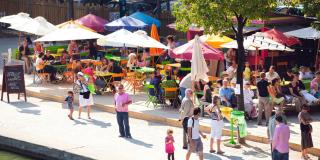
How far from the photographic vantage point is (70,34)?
25.5 m

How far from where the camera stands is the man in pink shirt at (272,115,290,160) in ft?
46.9

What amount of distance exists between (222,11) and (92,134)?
4830 millimetres

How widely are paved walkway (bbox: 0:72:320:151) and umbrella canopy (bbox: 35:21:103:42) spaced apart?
71.6 inches

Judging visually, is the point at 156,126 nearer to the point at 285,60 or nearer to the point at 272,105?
the point at 272,105

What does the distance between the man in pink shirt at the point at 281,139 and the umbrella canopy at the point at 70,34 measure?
12281mm

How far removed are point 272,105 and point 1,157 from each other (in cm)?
751

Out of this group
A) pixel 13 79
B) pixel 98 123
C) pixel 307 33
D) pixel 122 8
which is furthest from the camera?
pixel 122 8

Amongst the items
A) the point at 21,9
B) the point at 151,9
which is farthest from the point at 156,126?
the point at 21,9

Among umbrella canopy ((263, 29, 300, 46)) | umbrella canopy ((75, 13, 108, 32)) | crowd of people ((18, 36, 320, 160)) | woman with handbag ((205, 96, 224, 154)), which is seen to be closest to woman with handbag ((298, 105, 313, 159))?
crowd of people ((18, 36, 320, 160))

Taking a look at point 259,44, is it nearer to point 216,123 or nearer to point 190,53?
point 190,53

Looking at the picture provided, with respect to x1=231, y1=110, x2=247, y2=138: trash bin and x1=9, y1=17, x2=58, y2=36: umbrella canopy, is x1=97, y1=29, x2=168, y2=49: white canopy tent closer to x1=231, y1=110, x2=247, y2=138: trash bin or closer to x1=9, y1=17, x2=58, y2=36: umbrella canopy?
x1=9, y1=17, x2=58, y2=36: umbrella canopy

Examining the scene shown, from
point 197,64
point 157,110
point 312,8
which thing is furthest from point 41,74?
point 312,8

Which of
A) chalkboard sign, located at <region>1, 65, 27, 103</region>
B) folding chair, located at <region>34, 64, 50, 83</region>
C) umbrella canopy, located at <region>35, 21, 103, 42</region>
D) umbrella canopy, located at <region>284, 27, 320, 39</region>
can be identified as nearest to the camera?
chalkboard sign, located at <region>1, 65, 27, 103</region>

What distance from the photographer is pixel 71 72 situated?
2602cm
